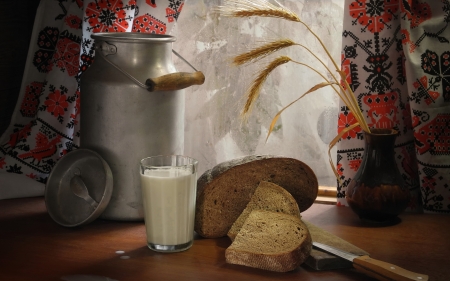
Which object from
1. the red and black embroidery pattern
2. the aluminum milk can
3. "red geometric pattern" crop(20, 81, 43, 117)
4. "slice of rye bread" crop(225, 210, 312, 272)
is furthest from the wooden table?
the red and black embroidery pattern

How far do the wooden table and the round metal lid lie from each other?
0.12ft

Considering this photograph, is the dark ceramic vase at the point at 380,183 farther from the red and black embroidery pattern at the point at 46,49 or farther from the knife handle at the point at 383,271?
the red and black embroidery pattern at the point at 46,49

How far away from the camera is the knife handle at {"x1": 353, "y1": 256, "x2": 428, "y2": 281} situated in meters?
1.04

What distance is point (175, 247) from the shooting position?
4.11ft

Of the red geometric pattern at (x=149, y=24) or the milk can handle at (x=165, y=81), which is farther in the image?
the red geometric pattern at (x=149, y=24)

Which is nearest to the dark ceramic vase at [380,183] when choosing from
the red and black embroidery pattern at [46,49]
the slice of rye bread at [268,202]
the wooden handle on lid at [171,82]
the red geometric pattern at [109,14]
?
the slice of rye bread at [268,202]

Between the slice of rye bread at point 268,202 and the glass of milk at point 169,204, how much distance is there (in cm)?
11

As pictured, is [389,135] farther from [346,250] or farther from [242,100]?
[242,100]

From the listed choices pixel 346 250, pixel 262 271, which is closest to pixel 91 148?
pixel 262 271

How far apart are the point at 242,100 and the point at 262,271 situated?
73 cm

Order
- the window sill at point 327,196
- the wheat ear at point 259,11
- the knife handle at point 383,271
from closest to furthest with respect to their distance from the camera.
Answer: the knife handle at point 383,271
the wheat ear at point 259,11
the window sill at point 327,196

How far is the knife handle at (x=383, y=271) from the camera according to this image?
3.40 ft

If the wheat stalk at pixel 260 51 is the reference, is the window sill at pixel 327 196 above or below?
below

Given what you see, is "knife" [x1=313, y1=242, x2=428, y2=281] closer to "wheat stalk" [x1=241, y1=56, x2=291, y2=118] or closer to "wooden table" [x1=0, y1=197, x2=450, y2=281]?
"wooden table" [x1=0, y1=197, x2=450, y2=281]
